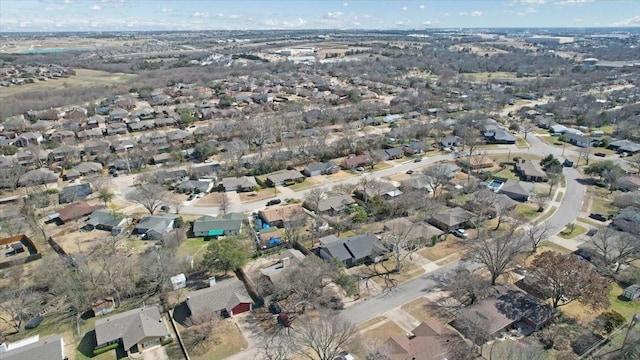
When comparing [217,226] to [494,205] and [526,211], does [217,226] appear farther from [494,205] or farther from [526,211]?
[526,211]

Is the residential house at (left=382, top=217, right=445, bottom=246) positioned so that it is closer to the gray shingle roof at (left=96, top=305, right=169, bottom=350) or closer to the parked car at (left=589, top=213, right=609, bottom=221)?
the parked car at (left=589, top=213, right=609, bottom=221)

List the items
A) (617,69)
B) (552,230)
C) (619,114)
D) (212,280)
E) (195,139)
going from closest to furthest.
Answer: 1. (212,280)
2. (552,230)
3. (195,139)
4. (619,114)
5. (617,69)

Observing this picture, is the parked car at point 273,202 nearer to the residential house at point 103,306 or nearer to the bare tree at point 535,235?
the residential house at point 103,306

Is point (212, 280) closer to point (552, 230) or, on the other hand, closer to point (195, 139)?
point (552, 230)

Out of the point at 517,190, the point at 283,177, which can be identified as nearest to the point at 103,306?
the point at 283,177

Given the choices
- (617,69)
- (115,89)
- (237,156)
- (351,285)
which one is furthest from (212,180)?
(617,69)
